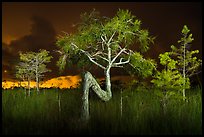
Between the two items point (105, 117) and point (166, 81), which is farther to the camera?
point (166, 81)

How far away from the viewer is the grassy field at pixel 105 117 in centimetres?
812

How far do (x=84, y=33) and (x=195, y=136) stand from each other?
20.0 ft

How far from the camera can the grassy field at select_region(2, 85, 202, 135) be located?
812 cm

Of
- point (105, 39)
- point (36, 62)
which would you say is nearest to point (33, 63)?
point (36, 62)

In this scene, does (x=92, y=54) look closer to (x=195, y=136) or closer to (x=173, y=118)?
(x=173, y=118)

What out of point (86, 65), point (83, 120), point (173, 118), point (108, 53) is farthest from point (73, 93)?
point (173, 118)

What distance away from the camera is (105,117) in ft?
29.7

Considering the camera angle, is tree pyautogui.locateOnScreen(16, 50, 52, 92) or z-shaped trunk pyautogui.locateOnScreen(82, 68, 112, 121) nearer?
z-shaped trunk pyautogui.locateOnScreen(82, 68, 112, 121)

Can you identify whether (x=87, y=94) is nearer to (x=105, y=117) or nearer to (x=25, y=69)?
(x=105, y=117)

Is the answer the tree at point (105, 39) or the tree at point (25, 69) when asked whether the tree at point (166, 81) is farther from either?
the tree at point (25, 69)

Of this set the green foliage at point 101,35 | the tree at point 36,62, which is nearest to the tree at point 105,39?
the green foliage at point 101,35

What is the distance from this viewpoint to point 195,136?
773 centimetres

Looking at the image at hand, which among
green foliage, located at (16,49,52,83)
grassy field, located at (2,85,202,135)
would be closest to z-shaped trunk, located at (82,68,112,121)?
grassy field, located at (2,85,202,135)

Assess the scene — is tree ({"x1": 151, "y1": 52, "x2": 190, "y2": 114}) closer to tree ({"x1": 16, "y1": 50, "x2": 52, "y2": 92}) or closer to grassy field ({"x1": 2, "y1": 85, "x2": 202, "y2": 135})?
grassy field ({"x1": 2, "y1": 85, "x2": 202, "y2": 135})
